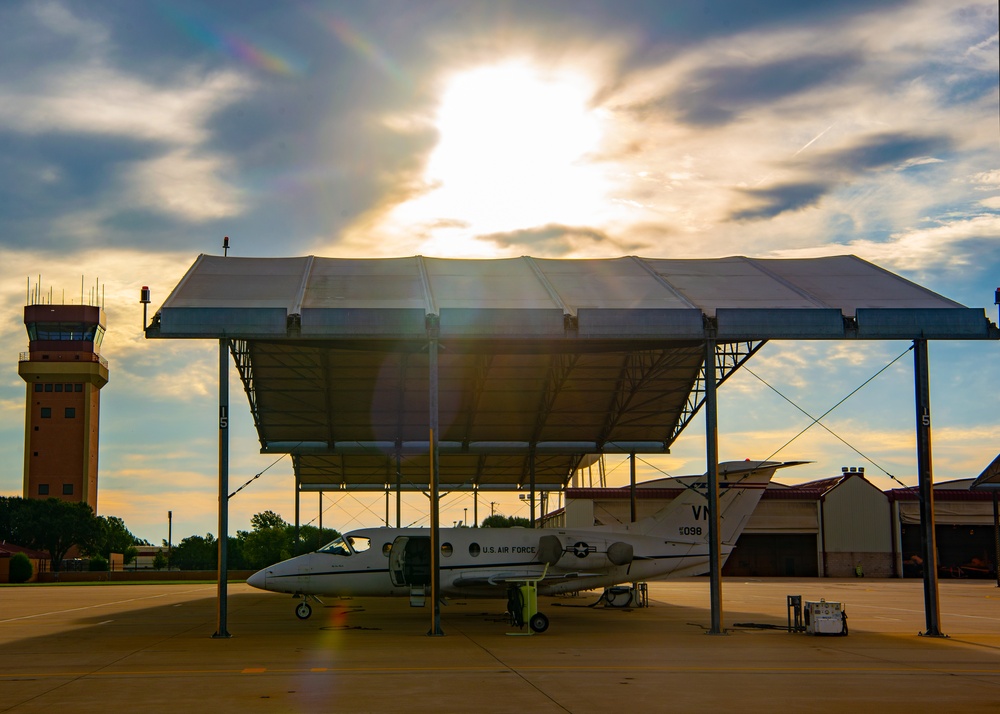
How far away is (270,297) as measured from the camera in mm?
26156

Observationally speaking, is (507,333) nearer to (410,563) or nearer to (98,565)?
(410,563)

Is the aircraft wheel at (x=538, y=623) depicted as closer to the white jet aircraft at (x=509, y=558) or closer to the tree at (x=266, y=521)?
the white jet aircraft at (x=509, y=558)

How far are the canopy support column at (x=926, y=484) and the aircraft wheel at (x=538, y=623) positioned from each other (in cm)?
957

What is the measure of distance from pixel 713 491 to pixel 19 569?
72536 mm

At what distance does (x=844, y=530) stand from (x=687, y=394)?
133 ft

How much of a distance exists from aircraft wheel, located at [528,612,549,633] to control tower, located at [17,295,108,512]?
10701 cm

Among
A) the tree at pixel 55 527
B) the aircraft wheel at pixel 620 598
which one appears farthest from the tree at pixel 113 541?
the aircraft wheel at pixel 620 598

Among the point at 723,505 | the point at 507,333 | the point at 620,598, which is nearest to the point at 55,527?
the point at 620,598

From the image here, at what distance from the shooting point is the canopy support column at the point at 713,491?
2458 cm

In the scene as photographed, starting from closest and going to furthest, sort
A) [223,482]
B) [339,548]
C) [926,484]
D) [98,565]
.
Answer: [223,482] → [926,484] → [339,548] → [98,565]

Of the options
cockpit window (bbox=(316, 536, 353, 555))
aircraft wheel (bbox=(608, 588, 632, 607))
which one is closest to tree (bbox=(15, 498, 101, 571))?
aircraft wheel (bbox=(608, 588, 632, 607))

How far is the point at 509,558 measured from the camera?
96.8 ft

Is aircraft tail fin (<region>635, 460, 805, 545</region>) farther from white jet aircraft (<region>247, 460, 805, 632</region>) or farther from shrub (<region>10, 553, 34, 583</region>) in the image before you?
shrub (<region>10, 553, 34, 583</region>)

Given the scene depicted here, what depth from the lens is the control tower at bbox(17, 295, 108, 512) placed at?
11950 centimetres
